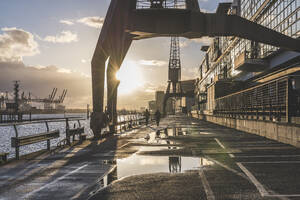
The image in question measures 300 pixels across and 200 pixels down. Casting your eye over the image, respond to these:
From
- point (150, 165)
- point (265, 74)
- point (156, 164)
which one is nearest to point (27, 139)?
point (150, 165)

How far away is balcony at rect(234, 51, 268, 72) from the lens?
37.8 metres

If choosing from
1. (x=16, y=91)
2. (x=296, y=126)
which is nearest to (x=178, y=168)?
(x=296, y=126)

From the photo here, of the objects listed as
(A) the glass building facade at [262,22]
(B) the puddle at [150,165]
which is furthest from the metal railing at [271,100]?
(A) the glass building facade at [262,22]

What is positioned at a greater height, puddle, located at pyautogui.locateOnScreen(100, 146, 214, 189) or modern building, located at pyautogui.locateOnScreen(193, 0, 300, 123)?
modern building, located at pyautogui.locateOnScreen(193, 0, 300, 123)

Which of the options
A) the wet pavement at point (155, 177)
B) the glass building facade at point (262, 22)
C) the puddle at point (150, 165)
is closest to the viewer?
the wet pavement at point (155, 177)

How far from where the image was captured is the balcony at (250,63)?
1489 inches

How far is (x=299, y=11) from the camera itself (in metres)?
27.2

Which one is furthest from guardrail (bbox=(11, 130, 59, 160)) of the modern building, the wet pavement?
the modern building

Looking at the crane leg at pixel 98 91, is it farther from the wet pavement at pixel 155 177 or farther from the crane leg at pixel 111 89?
the wet pavement at pixel 155 177

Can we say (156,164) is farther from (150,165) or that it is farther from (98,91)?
(98,91)

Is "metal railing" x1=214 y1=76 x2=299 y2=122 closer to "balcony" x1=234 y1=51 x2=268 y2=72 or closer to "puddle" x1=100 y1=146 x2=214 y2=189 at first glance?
"puddle" x1=100 y1=146 x2=214 y2=189

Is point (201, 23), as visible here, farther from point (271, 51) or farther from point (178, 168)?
point (271, 51)

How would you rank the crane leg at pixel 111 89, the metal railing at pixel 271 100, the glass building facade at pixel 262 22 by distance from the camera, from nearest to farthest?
1. the metal railing at pixel 271 100
2. the crane leg at pixel 111 89
3. the glass building facade at pixel 262 22

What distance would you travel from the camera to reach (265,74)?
41.0 metres
